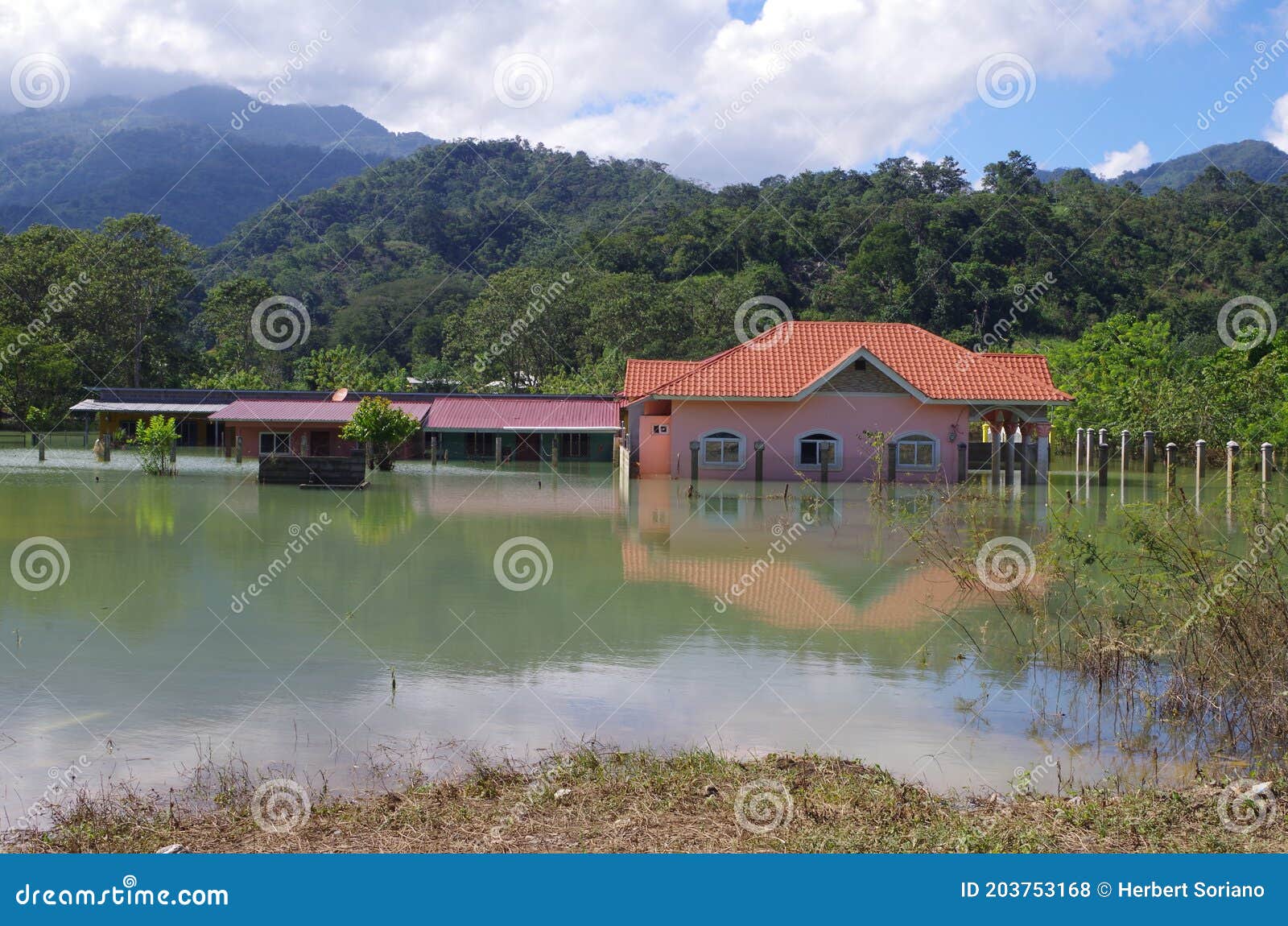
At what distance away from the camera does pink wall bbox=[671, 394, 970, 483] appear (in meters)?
32.1

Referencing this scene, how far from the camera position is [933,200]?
6638cm

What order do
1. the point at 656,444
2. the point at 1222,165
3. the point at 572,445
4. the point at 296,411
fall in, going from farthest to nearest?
1. the point at 1222,165
2. the point at 572,445
3. the point at 296,411
4. the point at 656,444

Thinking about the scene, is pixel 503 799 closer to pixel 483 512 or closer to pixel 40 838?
pixel 40 838

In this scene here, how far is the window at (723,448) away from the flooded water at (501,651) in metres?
12.2

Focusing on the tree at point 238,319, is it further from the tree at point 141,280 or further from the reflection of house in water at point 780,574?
the reflection of house in water at point 780,574

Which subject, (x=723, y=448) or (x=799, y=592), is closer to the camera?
(x=799, y=592)

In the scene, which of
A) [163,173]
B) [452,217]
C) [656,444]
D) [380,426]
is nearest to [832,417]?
[656,444]

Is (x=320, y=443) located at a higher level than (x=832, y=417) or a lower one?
lower

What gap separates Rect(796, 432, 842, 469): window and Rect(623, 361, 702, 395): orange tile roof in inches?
149

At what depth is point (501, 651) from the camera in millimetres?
10336

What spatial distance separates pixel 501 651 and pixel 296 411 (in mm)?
34121

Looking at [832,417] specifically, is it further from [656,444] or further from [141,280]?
[141,280]

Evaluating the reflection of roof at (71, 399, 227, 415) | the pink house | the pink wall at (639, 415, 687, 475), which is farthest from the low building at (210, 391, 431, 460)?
the pink house

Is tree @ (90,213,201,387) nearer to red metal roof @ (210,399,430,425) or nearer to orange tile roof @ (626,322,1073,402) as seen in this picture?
red metal roof @ (210,399,430,425)
